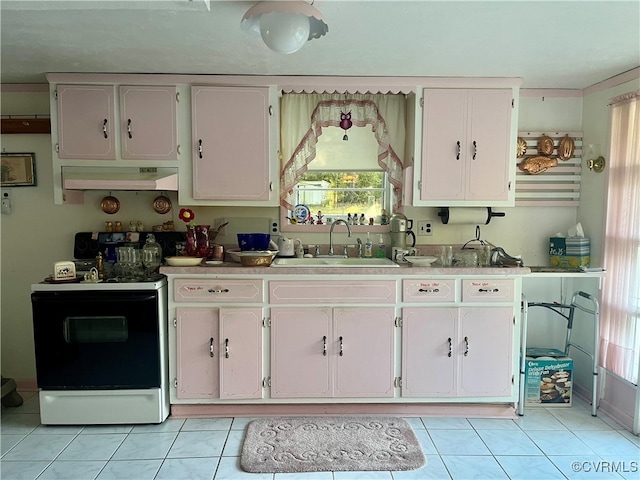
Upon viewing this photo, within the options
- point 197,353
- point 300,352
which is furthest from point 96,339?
point 300,352

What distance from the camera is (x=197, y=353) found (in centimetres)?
277

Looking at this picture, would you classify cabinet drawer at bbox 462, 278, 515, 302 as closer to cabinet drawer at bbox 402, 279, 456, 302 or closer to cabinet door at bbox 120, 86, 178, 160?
cabinet drawer at bbox 402, 279, 456, 302

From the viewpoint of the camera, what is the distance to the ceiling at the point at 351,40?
192 centimetres

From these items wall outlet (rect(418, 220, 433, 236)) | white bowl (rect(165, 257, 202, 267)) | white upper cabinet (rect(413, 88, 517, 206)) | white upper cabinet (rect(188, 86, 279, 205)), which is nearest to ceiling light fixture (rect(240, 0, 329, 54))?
white upper cabinet (rect(188, 86, 279, 205))

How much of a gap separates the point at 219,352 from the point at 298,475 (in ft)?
2.91

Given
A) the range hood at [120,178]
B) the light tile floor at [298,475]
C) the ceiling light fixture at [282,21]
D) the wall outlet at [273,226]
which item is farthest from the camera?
the wall outlet at [273,226]

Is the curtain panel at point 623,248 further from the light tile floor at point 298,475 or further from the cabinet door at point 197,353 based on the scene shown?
the cabinet door at point 197,353

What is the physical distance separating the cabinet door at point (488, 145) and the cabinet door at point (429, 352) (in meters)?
0.85

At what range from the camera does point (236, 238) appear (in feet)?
10.8

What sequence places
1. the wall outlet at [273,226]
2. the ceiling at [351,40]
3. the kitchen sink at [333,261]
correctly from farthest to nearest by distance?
1. the wall outlet at [273,226]
2. the kitchen sink at [333,261]
3. the ceiling at [351,40]

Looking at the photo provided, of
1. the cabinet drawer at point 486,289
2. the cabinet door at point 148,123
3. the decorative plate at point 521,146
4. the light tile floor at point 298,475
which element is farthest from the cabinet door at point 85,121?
the decorative plate at point 521,146

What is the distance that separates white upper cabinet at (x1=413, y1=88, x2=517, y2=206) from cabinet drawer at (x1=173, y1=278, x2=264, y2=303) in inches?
48.5

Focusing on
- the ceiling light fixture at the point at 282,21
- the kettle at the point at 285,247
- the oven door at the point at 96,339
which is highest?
the ceiling light fixture at the point at 282,21

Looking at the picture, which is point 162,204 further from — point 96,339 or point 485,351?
point 485,351
